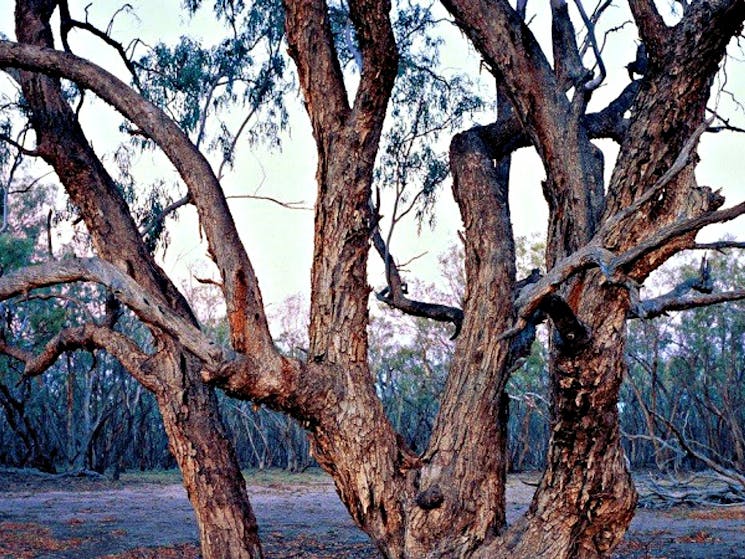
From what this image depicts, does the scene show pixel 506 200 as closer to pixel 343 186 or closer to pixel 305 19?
pixel 343 186

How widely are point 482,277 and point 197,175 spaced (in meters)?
1.51

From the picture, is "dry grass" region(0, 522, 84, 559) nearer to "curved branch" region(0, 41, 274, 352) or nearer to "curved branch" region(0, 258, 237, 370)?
"curved branch" region(0, 258, 237, 370)

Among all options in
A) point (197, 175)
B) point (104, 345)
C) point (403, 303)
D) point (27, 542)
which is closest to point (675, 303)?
point (403, 303)

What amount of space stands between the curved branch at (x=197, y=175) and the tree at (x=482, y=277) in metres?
0.01

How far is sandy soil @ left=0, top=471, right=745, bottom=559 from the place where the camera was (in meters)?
8.21

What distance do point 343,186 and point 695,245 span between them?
1.63 meters

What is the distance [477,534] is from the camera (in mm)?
3998

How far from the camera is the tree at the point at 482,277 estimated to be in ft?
12.3

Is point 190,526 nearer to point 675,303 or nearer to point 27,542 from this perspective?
point 27,542

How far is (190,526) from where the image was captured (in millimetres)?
10992

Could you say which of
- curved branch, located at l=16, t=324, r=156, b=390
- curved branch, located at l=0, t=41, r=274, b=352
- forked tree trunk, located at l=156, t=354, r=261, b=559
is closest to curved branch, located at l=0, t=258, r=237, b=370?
curved branch, located at l=0, t=41, r=274, b=352

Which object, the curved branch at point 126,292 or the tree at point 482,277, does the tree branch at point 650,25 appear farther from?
the curved branch at point 126,292

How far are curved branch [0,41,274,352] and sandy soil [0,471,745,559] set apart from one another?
12.6 feet

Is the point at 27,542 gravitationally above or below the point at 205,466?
below
